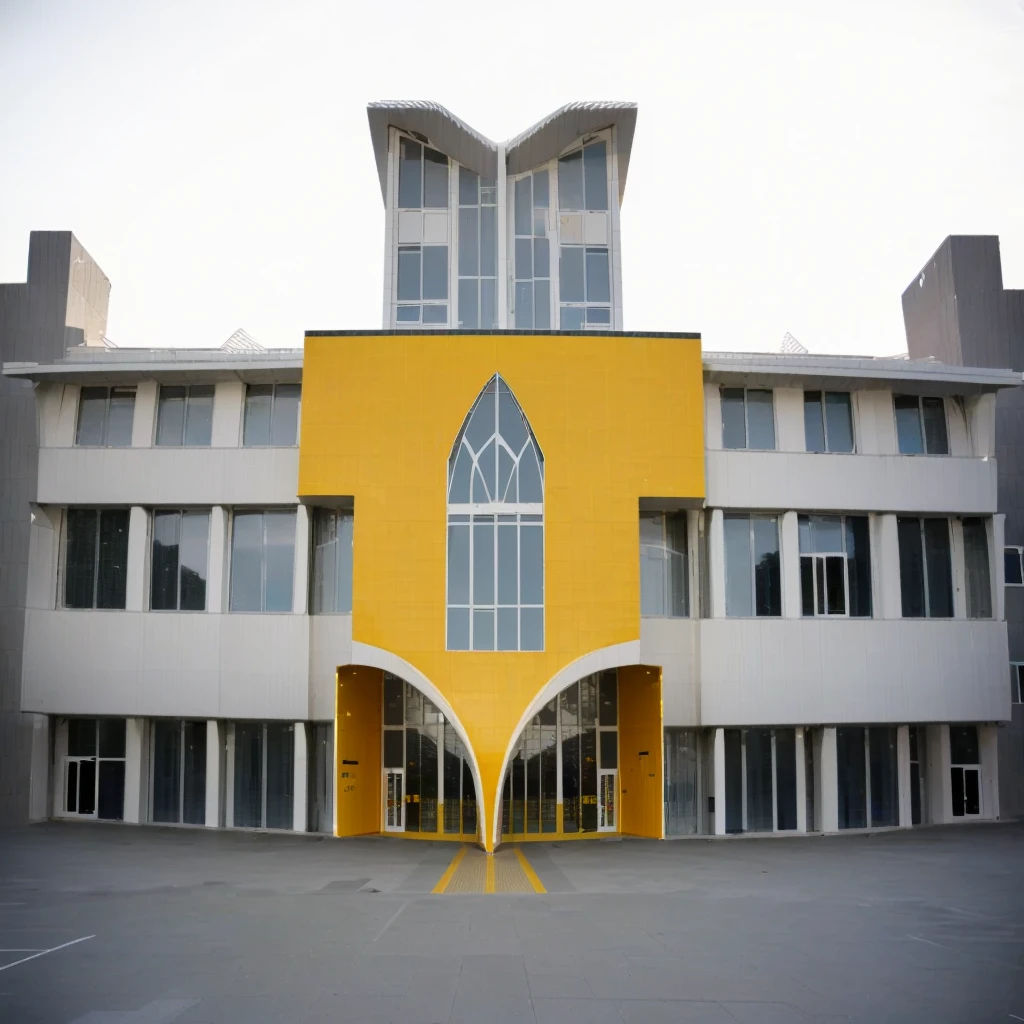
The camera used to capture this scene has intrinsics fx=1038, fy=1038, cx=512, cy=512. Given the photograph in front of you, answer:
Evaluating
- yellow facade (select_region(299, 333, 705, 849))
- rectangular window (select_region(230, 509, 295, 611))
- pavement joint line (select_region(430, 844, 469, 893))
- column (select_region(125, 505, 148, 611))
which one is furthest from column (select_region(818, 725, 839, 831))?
column (select_region(125, 505, 148, 611))

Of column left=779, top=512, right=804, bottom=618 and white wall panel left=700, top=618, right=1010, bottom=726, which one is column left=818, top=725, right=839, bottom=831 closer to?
white wall panel left=700, top=618, right=1010, bottom=726

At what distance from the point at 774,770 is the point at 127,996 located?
20.9m

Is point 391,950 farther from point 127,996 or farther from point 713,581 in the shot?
point 713,581

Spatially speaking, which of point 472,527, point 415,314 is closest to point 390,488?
point 472,527

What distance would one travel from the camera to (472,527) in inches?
1029

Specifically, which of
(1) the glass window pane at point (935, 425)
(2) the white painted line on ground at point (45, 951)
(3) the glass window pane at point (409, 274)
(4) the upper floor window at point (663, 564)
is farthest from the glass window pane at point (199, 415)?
(1) the glass window pane at point (935, 425)

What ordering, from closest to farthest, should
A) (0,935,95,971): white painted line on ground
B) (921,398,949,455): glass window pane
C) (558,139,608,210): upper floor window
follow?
(0,935,95,971): white painted line on ground < (921,398,949,455): glass window pane < (558,139,608,210): upper floor window

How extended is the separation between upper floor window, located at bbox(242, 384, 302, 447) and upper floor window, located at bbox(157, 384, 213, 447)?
3.63 feet

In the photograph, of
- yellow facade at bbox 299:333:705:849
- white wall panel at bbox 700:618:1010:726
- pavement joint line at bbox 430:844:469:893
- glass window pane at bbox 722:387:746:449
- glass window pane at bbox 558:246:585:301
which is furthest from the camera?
glass window pane at bbox 558:246:585:301

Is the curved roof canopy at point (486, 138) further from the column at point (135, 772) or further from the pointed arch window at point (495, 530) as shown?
the column at point (135, 772)

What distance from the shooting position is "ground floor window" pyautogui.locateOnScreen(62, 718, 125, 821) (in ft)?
93.3

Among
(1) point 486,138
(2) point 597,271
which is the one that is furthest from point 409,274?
(2) point 597,271

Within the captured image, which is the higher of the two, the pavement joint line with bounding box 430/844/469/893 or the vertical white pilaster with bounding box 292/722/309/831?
the vertical white pilaster with bounding box 292/722/309/831

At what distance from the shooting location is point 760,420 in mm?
28594
